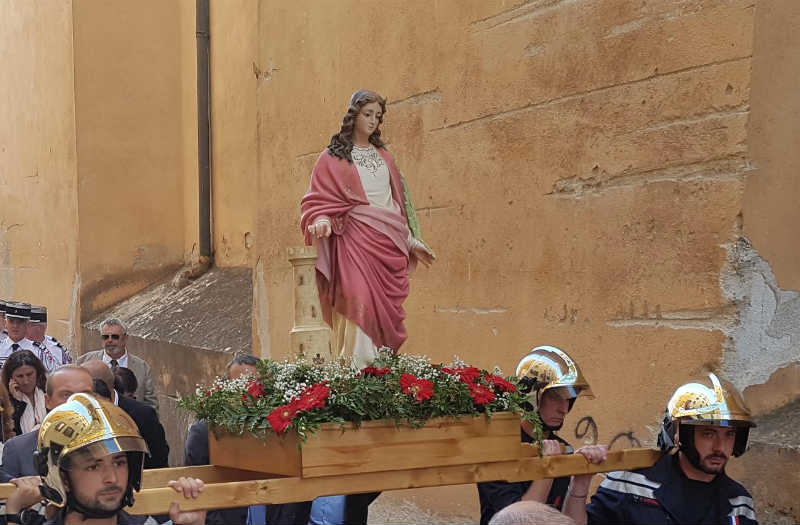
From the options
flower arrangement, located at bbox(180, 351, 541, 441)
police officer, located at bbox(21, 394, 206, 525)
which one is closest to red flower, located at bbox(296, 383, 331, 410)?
flower arrangement, located at bbox(180, 351, 541, 441)

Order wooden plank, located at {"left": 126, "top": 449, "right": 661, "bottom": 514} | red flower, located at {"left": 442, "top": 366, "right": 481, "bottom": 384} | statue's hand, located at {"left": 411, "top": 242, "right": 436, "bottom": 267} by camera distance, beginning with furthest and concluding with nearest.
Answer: statue's hand, located at {"left": 411, "top": 242, "right": 436, "bottom": 267} < red flower, located at {"left": 442, "top": 366, "right": 481, "bottom": 384} < wooden plank, located at {"left": 126, "top": 449, "right": 661, "bottom": 514}

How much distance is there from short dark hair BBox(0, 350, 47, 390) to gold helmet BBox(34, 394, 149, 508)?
3.82m

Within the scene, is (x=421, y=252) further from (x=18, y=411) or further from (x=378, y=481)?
(x=18, y=411)

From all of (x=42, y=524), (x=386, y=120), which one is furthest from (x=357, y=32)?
(x=42, y=524)

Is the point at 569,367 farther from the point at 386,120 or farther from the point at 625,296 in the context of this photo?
the point at 386,120

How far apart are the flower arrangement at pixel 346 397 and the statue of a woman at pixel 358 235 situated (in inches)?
37.4

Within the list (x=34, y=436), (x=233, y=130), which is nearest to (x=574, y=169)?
(x=34, y=436)

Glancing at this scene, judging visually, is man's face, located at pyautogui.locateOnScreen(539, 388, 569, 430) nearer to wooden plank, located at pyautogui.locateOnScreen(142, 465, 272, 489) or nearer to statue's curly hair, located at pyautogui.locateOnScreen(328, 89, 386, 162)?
wooden plank, located at pyautogui.locateOnScreen(142, 465, 272, 489)

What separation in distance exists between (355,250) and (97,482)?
2342 mm

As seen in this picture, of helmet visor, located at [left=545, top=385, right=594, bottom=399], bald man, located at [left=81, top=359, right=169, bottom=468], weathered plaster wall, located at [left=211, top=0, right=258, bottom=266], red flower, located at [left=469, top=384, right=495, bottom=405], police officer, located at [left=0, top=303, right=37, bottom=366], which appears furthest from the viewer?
weathered plaster wall, located at [left=211, top=0, right=258, bottom=266]

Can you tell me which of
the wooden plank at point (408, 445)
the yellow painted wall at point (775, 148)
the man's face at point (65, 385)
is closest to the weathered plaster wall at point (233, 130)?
the man's face at point (65, 385)

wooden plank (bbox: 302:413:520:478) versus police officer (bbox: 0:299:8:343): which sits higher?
police officer (bbox: 0:299:8:343)

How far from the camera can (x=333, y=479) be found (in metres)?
3.80

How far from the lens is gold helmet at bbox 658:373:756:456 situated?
3996 mm
